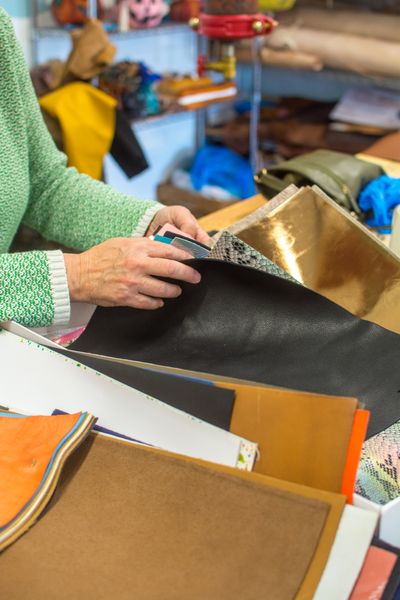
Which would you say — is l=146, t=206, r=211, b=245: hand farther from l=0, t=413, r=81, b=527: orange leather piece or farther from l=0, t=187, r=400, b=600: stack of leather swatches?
l=0, t=413, r=81, b=527: orange leather piece

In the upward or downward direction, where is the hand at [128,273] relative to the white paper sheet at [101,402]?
upward

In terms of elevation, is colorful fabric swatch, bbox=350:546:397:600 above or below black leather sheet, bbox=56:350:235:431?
below

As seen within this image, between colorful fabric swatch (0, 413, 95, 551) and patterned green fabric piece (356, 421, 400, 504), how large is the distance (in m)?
0.30

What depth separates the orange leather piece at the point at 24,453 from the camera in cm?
72

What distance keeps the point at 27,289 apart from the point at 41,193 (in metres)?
0.43

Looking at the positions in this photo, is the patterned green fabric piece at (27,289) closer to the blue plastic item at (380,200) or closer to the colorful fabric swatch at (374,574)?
the colorful fabric swatch at (374,574)

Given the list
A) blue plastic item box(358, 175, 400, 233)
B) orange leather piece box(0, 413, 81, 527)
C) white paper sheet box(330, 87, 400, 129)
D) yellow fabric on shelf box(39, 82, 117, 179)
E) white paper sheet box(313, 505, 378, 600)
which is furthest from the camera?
white paper sheet box(330, 87, 400, 129)

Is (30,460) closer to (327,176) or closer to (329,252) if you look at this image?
(329,252)

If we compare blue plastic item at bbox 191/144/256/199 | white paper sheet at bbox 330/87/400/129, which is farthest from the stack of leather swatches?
blue plastic item at bbox 191/144/256/199

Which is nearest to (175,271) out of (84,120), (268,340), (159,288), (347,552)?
(159,288)

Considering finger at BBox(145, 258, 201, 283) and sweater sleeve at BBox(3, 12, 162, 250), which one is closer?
finger at BBox(145, 258, 201, 283)

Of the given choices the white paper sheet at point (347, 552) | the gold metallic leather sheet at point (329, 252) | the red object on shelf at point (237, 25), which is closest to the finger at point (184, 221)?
the gold metallic leather sheet at point (329, 252)

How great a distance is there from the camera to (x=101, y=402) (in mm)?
812

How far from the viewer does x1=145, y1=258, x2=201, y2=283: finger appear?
91cm
